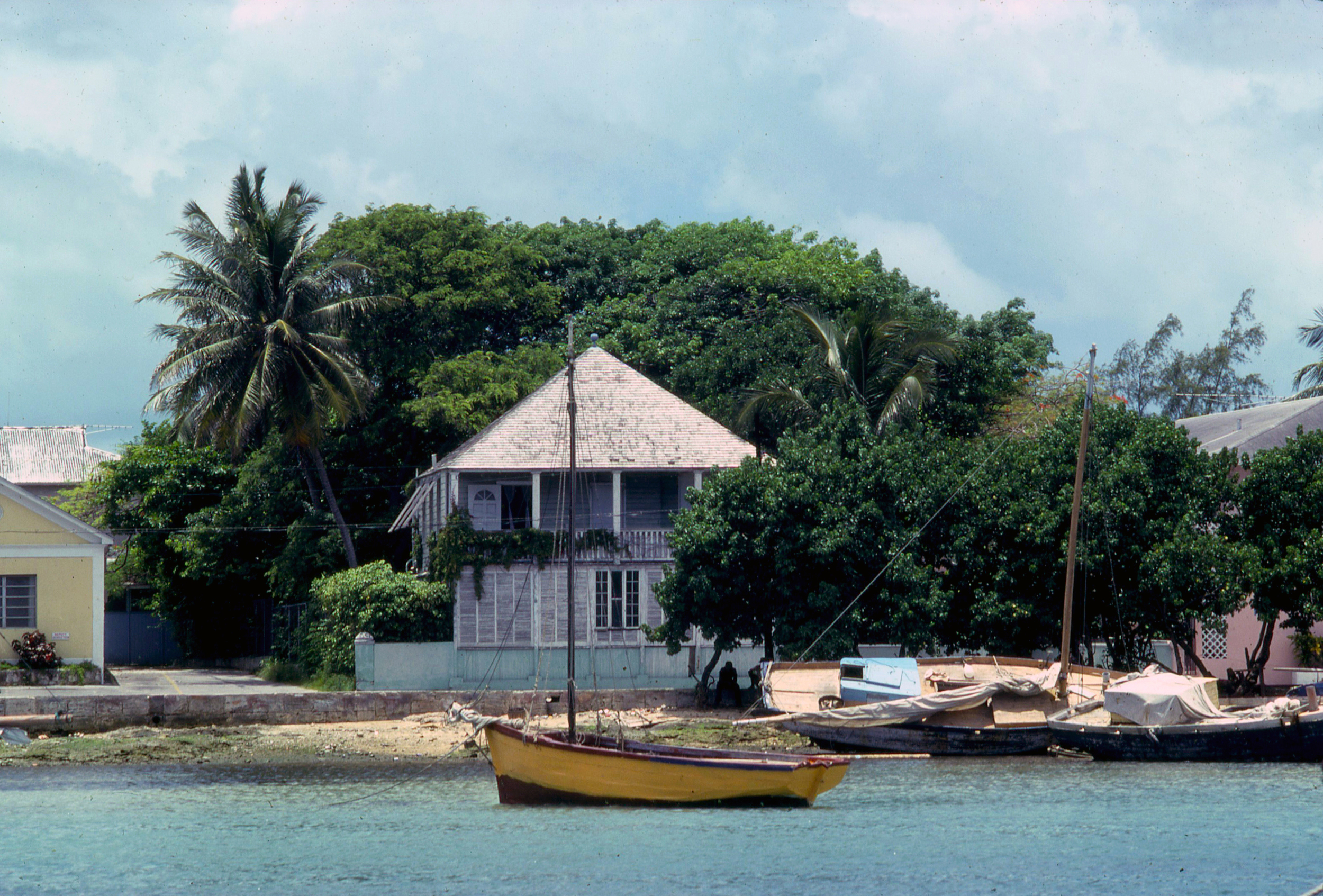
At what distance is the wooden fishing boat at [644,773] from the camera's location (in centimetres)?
2291

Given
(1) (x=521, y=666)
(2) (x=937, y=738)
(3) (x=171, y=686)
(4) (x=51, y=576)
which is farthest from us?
(3) (x=171, y=686)

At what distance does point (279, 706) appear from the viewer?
31.3 metres

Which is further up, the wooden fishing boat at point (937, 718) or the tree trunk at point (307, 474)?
the tree trunk at point (307, 474)

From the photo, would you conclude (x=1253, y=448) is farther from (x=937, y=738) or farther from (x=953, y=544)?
(x=937, y=738)

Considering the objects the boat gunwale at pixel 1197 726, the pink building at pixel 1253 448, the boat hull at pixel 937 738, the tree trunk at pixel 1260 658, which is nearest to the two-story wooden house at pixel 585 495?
the boat hull at pixel 937 738

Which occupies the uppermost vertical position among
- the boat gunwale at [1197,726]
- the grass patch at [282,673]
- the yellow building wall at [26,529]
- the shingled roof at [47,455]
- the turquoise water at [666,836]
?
the shingled roof at [47,455]

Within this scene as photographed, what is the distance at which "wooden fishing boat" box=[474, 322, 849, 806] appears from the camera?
75.2 ft

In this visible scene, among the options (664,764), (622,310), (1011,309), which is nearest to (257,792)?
(664,764)

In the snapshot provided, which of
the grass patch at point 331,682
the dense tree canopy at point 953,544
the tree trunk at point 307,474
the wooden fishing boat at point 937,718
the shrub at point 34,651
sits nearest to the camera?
the wooden fishing boat at point 937,718

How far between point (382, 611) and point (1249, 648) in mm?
20817

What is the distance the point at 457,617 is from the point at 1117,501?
15.4 m

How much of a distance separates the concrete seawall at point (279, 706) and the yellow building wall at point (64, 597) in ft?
14.0

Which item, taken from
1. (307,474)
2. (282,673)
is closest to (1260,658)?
(282,673)

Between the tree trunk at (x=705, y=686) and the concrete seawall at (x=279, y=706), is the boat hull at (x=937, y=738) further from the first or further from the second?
the concrete seawall at (x=279, y=706)
